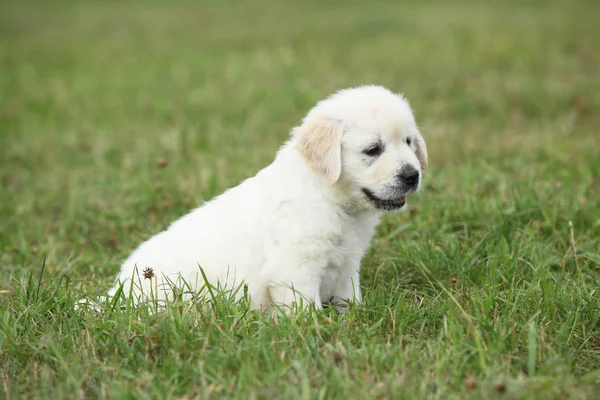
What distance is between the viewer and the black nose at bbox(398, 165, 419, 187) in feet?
11.7

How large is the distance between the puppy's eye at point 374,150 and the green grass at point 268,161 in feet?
2.40

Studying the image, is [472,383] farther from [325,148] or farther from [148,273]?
[148,273]

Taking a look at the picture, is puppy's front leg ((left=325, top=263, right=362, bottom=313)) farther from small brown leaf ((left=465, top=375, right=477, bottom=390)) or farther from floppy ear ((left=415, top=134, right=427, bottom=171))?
small brown leaf ((left=465, top=375, right=477, bottom=390))

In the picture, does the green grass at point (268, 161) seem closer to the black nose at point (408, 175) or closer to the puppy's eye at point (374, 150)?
the black nose at point (408, 175)

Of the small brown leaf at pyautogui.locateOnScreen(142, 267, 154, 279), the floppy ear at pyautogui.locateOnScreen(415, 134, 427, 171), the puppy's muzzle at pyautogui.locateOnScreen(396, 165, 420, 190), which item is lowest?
the small brown leaf at pyautogui.locateOnScreen(142, 267, 154, 279)

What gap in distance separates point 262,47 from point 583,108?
5419mm

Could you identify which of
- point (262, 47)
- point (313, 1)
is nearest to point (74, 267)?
point (262, 47)

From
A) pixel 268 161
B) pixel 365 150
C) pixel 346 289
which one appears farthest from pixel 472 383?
pixel 268 161

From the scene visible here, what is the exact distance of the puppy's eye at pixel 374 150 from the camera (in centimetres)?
361

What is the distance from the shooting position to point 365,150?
11.8 feet

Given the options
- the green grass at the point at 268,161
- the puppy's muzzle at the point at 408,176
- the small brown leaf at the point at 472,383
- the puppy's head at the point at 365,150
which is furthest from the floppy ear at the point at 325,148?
the small brown leaf at the point at 472,383

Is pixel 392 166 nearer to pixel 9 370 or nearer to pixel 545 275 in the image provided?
pixel 545 275

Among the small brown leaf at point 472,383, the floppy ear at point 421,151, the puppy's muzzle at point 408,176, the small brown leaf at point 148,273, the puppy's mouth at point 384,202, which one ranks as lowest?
the small brown leaf at point 472,383

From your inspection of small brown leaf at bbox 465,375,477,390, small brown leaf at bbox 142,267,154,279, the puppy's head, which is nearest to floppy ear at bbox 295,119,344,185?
the puppy's head
